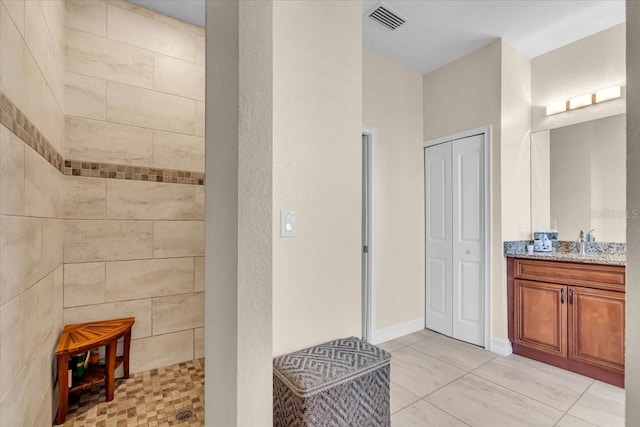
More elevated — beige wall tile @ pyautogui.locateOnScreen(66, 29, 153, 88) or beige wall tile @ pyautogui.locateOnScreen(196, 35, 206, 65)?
beige wall tile @ pyautogui.locateOnScreen(196, 35, 206, 65)

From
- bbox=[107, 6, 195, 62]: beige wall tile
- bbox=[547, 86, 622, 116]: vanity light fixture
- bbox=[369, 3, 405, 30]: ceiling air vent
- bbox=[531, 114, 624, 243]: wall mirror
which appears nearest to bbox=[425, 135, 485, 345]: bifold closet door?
bbox=[531, 114, 624, 243]: wall mirror

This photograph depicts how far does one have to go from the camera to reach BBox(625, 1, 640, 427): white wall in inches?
28.3

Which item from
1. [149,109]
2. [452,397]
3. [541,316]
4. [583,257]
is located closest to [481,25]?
[583,257]

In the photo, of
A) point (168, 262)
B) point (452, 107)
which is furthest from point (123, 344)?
point (452, 107)

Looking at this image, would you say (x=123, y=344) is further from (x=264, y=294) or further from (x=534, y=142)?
(x=534, y=142)

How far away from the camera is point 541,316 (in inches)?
103

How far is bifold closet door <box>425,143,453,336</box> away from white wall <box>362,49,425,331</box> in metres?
0.08

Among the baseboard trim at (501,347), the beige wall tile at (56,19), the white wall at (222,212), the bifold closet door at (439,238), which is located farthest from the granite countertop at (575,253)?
the beige wall tile at (56,19)

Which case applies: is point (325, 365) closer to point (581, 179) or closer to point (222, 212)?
point (222, 212)

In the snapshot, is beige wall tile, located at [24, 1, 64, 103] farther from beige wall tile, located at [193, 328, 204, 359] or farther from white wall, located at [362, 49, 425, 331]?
white wall, located at [362, 49, 425, 331]

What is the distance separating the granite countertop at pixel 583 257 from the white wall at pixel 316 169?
71.7 inches

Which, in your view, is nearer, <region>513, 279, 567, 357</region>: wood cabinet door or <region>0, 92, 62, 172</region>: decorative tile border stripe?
<region>0, 92, 62, 172</region>: decorative tile border stripe

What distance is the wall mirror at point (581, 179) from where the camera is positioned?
2578 millimetres

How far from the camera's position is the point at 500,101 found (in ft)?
9.21
